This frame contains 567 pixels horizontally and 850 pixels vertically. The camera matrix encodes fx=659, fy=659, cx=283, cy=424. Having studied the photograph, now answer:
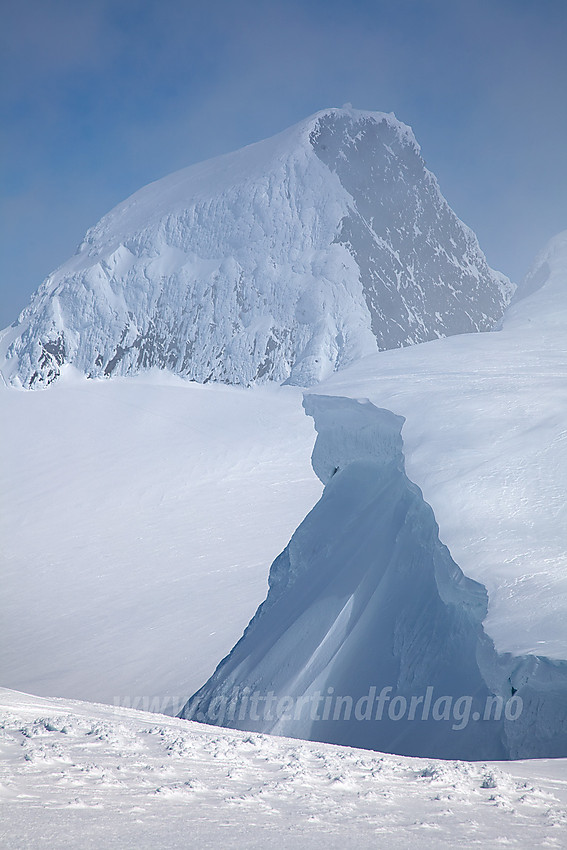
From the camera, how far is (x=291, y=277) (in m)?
47.7

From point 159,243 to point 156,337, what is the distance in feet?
25.2

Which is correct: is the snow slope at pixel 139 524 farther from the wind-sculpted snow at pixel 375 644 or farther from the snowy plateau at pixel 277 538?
the wind-sculpted snow at pixel 375 644

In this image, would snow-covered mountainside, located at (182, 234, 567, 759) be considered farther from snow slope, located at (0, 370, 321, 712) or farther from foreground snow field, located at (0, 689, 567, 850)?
snow slope, located at (0, 370, 321, 712)

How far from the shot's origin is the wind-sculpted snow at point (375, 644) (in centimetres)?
662

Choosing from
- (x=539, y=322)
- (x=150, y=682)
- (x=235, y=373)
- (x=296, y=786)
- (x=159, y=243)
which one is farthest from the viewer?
(x=159, y=243)

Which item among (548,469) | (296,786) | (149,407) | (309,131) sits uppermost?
(309,131)

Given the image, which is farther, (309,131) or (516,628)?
(309,131)

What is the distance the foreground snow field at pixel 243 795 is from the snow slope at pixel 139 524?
10088 millimetres

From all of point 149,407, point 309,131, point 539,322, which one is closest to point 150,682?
point 539,322

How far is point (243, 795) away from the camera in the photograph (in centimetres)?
369

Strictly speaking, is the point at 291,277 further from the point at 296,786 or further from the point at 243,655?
the point at 296,786

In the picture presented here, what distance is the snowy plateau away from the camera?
153 inches

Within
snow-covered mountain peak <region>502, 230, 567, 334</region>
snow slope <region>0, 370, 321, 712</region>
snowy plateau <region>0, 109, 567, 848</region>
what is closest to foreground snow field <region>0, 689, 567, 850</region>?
snowy plateau <region>0, 109, 567, 848</region>

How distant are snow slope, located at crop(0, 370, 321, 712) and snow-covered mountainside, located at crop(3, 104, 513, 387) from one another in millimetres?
2859
